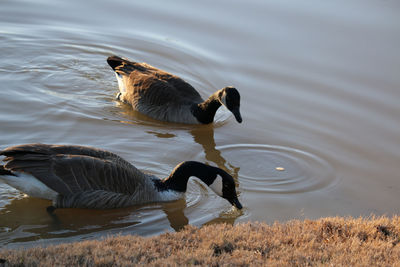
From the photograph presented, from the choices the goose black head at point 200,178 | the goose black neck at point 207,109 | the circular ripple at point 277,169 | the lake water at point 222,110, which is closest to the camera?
the goose black head at point 200,178

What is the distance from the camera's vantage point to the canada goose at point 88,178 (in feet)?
24.6

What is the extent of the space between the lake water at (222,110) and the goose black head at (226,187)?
8.0 inches

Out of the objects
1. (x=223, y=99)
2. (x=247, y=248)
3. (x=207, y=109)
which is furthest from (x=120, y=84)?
(x=247, y=248)

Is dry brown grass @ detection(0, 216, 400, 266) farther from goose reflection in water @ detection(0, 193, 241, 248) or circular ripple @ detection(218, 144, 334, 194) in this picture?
circular ripple @ detection(218, 144, 334, 194)

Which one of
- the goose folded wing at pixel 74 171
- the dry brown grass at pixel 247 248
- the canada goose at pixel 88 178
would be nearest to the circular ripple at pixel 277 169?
→ the canada goose at pixel 88 178

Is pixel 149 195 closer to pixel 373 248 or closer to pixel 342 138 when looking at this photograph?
pixel 373 248

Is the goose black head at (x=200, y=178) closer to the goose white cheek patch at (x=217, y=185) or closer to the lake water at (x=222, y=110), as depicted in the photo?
the goose white cheek patch at (x=217, y=185)

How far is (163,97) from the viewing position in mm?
11555

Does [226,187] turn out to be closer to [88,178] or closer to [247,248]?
[247,248]

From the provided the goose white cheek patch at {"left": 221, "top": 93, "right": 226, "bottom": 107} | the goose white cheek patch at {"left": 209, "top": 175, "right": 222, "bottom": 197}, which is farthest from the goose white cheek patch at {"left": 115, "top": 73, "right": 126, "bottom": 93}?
the goose white cheek patch at {"left": 209, "top": 175, "right": 222, "bottom": 197}

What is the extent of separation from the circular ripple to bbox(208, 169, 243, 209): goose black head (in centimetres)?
80

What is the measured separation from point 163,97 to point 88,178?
13.7 feet

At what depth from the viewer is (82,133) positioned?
33.3 feet

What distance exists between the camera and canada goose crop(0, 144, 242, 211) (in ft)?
24.6
